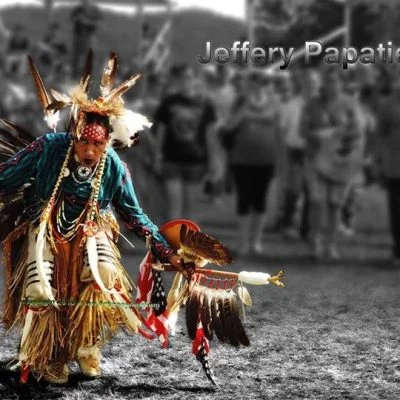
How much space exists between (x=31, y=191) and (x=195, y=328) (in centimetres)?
96

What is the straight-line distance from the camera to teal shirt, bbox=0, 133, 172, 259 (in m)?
4.95

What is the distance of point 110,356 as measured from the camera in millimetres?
5480

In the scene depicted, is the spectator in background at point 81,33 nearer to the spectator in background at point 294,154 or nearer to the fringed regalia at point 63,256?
the spectator in background at point 294,154

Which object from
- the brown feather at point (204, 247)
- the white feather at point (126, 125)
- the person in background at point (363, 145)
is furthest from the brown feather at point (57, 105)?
the person in background at point (363, 145)

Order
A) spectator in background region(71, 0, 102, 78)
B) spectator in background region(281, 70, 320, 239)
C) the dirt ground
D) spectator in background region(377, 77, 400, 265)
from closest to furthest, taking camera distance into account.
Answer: the dirt ground, spectator in background region(377, 77, 400, 265), spectator in background region(281, 70, 320, 239), spectator in background region(71, 0, 102, 78)

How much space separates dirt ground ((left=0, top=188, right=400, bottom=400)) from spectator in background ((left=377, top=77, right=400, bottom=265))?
1.67 meters

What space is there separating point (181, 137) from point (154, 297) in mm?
4642

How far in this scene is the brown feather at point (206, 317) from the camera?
16.5 feet

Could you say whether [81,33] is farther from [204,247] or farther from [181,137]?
[204,247]

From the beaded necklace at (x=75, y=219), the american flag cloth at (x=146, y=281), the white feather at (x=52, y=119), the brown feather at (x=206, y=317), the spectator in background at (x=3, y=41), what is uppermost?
the spectator in background at (x=3, y=41)

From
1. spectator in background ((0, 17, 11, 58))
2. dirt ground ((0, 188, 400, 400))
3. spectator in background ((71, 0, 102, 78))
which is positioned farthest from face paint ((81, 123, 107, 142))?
spectator in background ((71, 0, 102, 78))

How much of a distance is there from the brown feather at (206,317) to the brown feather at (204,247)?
174mm

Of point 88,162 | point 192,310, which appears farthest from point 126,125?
point 192,310

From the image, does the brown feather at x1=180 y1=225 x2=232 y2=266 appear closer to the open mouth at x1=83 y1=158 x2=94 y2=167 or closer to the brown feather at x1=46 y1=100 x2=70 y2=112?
the open mouth at x1=83 y1=158 x2=94 y2=167
